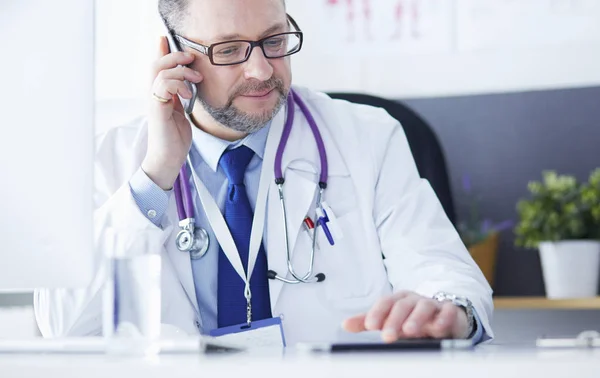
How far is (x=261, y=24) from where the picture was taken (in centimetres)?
178

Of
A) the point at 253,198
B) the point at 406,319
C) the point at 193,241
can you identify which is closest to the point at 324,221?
the point at 253,198

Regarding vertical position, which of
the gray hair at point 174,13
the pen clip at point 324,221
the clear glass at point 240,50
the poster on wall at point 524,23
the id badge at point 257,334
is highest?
the poster on wall at point 524,23

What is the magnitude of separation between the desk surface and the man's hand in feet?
4.43

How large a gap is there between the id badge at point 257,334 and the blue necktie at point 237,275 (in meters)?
0.15

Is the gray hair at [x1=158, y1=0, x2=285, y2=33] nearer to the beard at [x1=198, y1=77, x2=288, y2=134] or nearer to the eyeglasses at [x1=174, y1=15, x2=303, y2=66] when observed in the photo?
the eyeglasses at [x1=174, y1=15, x2=303, y2=66]

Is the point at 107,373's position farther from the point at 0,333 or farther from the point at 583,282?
the point at 0,333

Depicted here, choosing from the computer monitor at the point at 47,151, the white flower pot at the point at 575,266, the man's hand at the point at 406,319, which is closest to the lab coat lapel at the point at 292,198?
the man's hand at the point at 406,319

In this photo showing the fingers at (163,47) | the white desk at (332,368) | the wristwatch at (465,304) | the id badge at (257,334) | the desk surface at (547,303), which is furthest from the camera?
the desk surface at (547,303)

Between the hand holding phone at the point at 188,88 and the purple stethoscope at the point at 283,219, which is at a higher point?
the hand holding phone at the point at 188,88

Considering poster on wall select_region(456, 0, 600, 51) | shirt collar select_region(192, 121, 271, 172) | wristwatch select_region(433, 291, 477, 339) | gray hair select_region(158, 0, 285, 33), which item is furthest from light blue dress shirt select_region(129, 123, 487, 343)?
poster on wall select_region(456, 0, 600, 51)

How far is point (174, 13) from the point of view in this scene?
6.22 feet

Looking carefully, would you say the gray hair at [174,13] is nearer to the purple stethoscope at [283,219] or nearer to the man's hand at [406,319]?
the purple stethoscope at [283,219]

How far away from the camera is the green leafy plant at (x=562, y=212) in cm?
237

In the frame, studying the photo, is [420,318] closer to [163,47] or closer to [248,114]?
[248,114]
